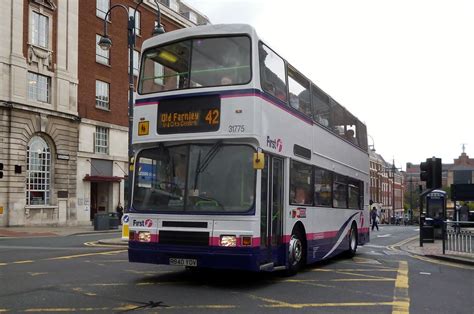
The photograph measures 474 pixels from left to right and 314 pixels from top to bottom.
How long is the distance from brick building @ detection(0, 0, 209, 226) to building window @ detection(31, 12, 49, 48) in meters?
0.06

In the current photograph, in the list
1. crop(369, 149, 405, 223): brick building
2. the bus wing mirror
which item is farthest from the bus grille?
crop(369, 149, 405, 223): brick building

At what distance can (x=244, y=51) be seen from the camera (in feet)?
30.4

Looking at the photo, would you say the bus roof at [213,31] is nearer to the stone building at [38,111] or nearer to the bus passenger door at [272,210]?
the bus passenger door at [272,210]

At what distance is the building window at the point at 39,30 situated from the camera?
33.5 meters

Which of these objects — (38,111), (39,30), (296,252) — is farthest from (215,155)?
(39,30)

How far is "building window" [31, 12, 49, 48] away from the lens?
33.5 m

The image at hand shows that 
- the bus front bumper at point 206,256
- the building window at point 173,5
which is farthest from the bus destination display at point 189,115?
the building window at point 173,5

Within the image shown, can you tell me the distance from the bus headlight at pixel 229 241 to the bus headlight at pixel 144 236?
4.65 ft

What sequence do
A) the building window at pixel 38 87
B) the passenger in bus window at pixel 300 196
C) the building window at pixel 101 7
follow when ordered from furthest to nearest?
the building window at pixel 101 7
the building window at pixel 38 87
the passenger in bus window at pixel 300 196

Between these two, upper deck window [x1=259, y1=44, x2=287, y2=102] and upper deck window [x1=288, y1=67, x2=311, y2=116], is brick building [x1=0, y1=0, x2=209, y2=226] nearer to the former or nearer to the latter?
upper deck window [x1=288, y1=67, x2=311, y2=116]

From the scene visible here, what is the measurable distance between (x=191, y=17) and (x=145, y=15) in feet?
32.8

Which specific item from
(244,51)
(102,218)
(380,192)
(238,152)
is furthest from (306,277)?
(380,192)

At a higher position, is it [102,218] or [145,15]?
[145,15]

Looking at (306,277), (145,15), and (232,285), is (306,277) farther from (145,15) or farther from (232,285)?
(145,15)
